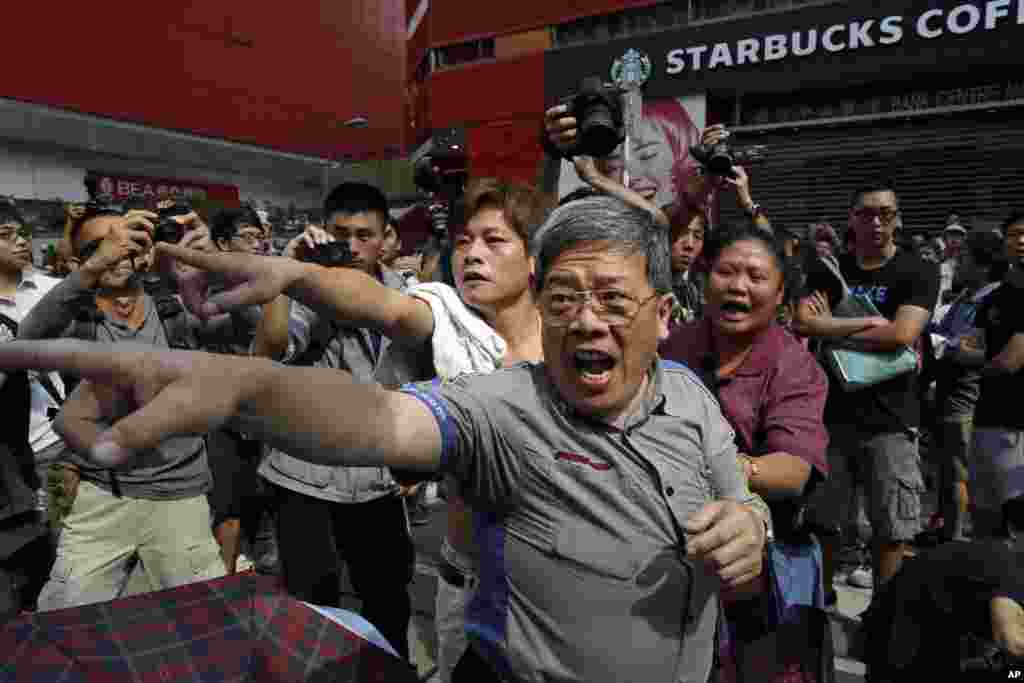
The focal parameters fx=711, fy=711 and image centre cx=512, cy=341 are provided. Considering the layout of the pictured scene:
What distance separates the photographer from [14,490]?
8.11 ft

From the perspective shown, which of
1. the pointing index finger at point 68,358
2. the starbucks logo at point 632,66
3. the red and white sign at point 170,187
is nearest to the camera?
the pointing index finger at point 68,358

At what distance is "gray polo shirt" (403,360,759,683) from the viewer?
123 centimetres

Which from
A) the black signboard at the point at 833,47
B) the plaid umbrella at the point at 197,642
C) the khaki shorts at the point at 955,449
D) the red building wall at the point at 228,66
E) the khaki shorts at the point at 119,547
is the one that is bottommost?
the khaki shorts at the point at 955,449

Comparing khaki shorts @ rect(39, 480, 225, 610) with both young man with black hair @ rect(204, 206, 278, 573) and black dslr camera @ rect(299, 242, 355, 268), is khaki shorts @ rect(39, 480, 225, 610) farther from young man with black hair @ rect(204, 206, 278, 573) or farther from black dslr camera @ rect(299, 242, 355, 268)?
black dslr camera @ rect(299, 242, 355, 268)

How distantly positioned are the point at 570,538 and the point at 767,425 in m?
0.95

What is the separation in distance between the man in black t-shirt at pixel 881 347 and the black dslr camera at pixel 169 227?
2.59 metres

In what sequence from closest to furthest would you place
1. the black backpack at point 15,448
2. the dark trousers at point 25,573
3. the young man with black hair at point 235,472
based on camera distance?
the dark trousers at point 25,573 < the black backpack at point 15,448 < the young man with black hair at point 235,472

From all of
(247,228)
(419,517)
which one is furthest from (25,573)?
(419,517)

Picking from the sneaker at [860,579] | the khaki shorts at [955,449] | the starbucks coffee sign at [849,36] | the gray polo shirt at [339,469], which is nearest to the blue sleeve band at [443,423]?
the gray polo shirt at [339,469]

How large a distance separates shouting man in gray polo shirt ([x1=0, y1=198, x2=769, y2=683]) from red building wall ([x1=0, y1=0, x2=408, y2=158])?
16331mm

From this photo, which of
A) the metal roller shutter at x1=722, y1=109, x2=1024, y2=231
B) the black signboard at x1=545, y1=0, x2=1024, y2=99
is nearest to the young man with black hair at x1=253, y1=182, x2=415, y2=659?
the metal roller shutter at x1=722, y1=109, x2=1024, y2=231

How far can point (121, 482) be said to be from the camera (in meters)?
2.53

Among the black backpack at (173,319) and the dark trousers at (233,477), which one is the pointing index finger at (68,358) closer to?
the black backpack at (173,319)

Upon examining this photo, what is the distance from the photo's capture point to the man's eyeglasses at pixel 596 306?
1.34m
